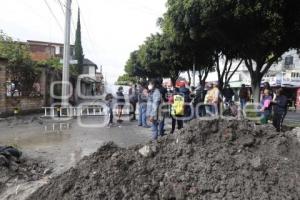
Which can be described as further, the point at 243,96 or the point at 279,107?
the point at 243,96

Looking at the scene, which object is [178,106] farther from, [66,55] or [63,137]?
[66,55]

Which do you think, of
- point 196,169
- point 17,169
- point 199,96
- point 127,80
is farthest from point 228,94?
point 127,80

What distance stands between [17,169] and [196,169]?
3881 mm

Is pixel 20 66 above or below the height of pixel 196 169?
above

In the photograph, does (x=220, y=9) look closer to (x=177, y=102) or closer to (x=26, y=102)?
(x=177, y=102)

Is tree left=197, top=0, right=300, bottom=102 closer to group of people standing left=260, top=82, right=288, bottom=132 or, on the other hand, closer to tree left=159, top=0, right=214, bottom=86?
tree left=159, top=0, right=214, bottom=86

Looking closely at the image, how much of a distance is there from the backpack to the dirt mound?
220 inches

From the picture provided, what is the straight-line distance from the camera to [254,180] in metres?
5.51

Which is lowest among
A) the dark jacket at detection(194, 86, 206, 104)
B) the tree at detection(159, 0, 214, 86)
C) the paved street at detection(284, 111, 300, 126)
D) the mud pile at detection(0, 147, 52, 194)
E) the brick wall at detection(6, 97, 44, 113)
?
the mud pile at detection(0, 147, 52, 194)

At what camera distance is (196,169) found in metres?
5.76

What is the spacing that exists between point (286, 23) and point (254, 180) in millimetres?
12314

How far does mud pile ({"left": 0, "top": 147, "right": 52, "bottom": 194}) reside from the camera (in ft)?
24.6

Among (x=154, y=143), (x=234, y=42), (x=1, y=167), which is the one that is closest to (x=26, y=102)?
(x=234, y=42)

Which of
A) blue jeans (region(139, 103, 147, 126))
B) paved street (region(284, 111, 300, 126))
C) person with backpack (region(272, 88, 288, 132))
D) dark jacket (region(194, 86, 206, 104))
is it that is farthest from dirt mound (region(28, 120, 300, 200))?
paved street (region(284, 111, 300, 126))
